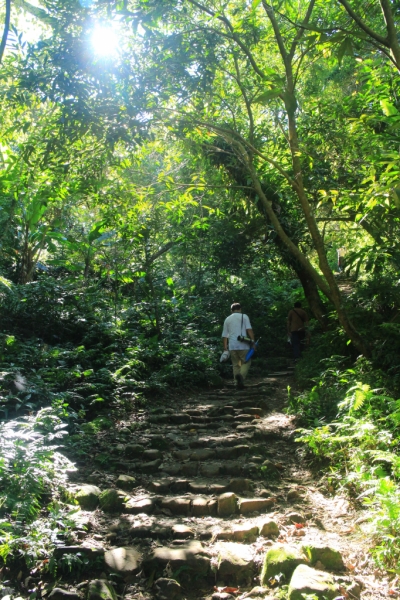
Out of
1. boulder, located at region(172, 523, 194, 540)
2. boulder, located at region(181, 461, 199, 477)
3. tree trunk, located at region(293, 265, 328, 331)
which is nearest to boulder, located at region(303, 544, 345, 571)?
boulder, located at region(172, 523, 194, 540)

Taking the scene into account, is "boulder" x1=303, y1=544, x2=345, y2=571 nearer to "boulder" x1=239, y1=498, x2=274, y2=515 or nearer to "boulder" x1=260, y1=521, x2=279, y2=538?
"boulder" x1=260, y1=521, x2=279, y2=538

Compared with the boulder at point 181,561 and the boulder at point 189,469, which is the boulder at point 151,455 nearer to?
the boulder at point 189,469

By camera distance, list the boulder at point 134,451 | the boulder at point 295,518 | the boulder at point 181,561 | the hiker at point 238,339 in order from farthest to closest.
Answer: the hiker at point 238,339 → the boulder at point 134,451 → the boulder at point 295,518 → the boulder at point 181,561

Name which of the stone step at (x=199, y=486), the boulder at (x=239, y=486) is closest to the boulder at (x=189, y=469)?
the stone step at (x=199, y=486)

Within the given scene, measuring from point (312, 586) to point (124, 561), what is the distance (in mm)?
1391

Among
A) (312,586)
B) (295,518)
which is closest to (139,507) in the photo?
(295,518)

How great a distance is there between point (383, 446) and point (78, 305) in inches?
306

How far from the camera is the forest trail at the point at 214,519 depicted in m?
3.35

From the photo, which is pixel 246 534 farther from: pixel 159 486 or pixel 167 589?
pixel 159 486

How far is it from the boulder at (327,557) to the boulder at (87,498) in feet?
6.55

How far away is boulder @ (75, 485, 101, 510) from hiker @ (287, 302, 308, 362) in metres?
8.36

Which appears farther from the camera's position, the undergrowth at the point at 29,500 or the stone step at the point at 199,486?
the stone step at the point at 199,486

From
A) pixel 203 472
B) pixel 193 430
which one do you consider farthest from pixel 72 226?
pixel 203 472

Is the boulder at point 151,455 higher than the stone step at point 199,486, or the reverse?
the boulder at point 151,455
